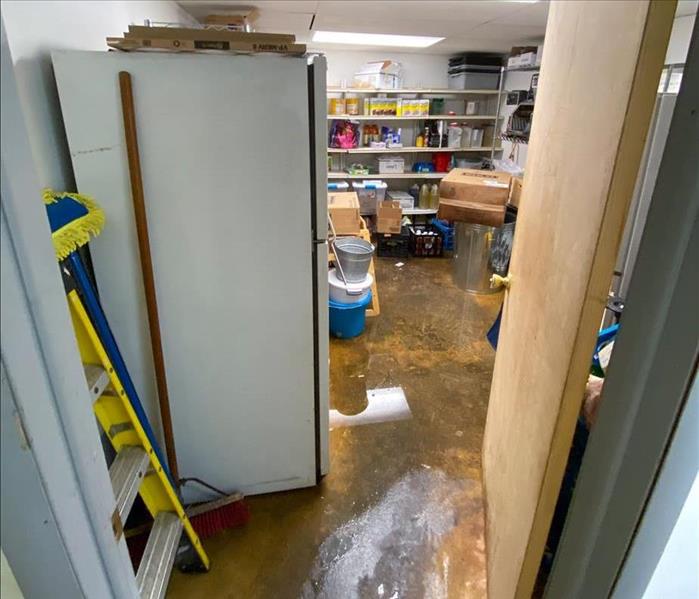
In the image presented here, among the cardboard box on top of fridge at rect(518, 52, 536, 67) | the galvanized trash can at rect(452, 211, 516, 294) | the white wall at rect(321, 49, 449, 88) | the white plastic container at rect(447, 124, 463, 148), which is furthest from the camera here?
the white plastic container at rect(447, 124, 463, 148)

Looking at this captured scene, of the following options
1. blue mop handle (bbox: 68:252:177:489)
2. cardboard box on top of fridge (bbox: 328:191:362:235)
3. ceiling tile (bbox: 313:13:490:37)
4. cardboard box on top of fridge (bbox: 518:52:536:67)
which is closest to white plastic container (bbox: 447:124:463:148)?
cardboard box on top of fridge (bbox: 518:52:536:67)

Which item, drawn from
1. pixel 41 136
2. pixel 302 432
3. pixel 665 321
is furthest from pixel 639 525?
pixel 41 136

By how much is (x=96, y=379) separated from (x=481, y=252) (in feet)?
10.8

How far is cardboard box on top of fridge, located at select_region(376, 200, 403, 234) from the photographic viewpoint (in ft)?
14.9

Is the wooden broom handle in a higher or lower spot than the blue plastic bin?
higher

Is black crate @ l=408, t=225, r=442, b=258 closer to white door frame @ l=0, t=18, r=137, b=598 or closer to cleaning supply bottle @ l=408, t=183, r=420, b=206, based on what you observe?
cleaning supply bottle @ l=408, t=183, r=420, b=206

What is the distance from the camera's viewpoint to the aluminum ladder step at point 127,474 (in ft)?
3.87

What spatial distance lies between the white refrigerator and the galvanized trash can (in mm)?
2446

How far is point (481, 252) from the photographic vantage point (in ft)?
12.6

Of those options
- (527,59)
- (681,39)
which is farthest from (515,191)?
(681,39)

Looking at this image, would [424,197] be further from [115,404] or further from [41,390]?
[41,390]

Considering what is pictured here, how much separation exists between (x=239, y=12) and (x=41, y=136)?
6.40ft

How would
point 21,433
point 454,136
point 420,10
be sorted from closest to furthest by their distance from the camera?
point 21,433, point 420,10, point 454,136

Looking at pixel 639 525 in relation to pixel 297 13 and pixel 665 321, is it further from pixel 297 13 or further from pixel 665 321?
pixel 297 13
